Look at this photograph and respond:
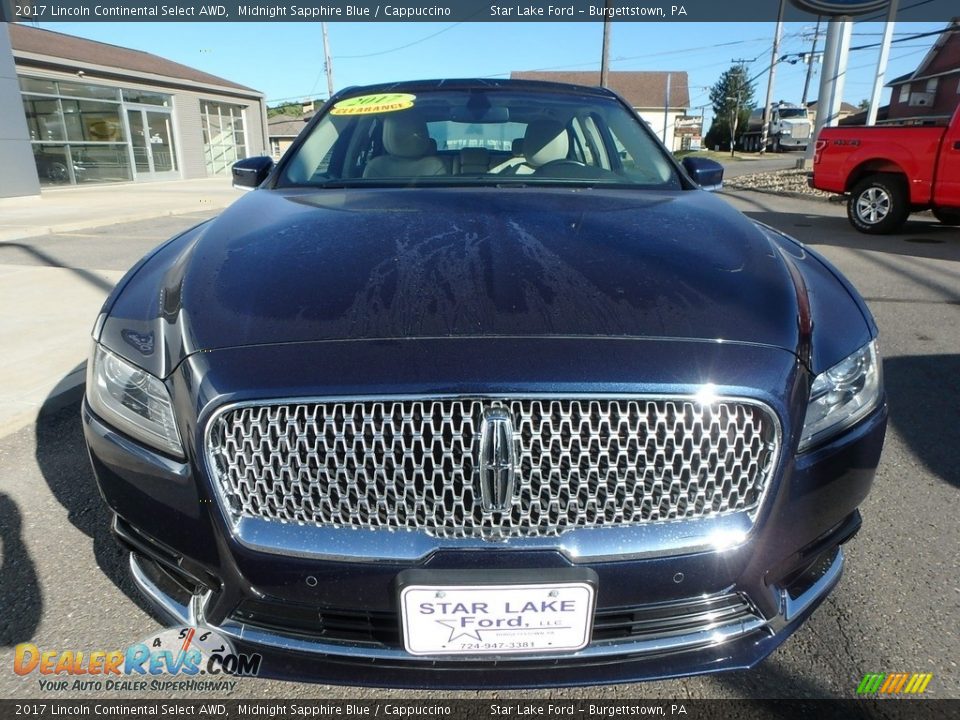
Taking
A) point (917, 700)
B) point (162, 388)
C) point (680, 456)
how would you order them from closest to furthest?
point (680, 456)
point (162, 388)
point (917, 700)

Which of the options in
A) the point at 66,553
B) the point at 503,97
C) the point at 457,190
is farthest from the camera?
the point at 503,97

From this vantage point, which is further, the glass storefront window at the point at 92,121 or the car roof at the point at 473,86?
the glass storefront window at the point at 92,121

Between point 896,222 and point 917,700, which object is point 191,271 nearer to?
point 917,700

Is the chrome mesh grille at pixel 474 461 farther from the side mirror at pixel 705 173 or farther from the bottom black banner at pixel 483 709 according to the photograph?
the side mirror at pixel 705 173

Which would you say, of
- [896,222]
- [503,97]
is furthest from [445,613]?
[896,222]

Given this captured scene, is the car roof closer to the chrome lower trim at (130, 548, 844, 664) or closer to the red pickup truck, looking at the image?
the chrome lower trim at (130, 548, 844, 664)

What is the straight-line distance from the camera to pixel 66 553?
2.30 meters

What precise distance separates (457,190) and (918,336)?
153 inches

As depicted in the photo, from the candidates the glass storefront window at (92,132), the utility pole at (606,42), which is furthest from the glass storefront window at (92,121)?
the utility pole at (606,42)

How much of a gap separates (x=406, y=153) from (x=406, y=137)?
11cm

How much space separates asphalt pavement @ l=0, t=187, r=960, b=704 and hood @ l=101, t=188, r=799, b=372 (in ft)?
3.11

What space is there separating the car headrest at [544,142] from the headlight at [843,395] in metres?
1.60

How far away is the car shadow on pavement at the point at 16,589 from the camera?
77.1 inches

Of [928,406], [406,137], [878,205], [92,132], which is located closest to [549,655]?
[406,137]
